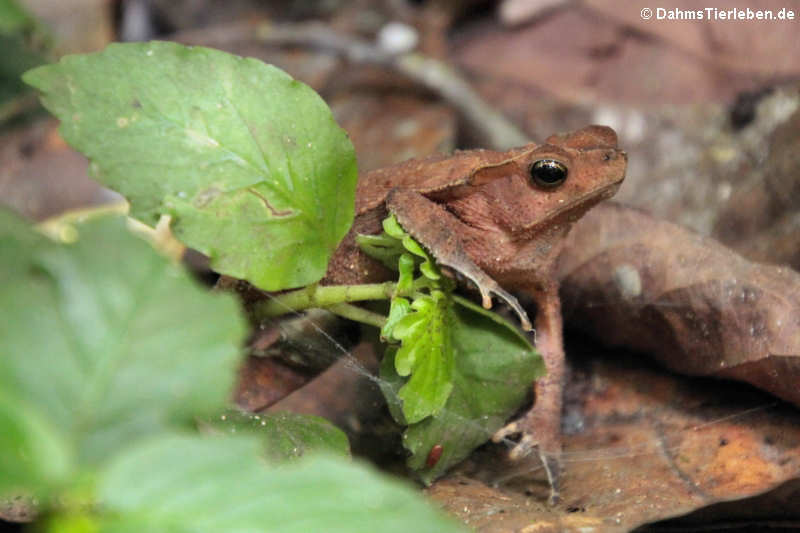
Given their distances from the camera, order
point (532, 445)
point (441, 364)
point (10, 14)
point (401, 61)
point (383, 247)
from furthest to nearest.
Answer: point (401, 61)
point (10, 14)
point (532, 445)
point (383, 247)
point (441, 364)

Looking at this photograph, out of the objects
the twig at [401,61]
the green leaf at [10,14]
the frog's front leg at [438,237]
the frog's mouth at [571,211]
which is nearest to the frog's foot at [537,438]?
the frog's front leg at [438,237]

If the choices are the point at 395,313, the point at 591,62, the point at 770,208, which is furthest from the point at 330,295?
the point at 591,62

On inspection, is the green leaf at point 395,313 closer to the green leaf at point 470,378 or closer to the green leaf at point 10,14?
the green leaf at point 470,378

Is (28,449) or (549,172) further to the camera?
(549,172)

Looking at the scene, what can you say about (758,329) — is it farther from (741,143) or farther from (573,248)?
(741,143)

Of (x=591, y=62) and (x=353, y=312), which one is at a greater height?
(x=591, y=62)

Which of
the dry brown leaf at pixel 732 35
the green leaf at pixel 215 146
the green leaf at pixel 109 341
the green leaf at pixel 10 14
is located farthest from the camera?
the dry brown leaf at pixel 732 35

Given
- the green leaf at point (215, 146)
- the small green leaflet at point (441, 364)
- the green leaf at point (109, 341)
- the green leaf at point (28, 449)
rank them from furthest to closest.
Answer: the small green leaflet at point (441, 364), the green leaf at point (215, 146), the green leaf at point (109, 341), the green leaf at point (28, 449)

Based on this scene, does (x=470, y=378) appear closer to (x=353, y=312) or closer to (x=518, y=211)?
(x=353, y=312)
